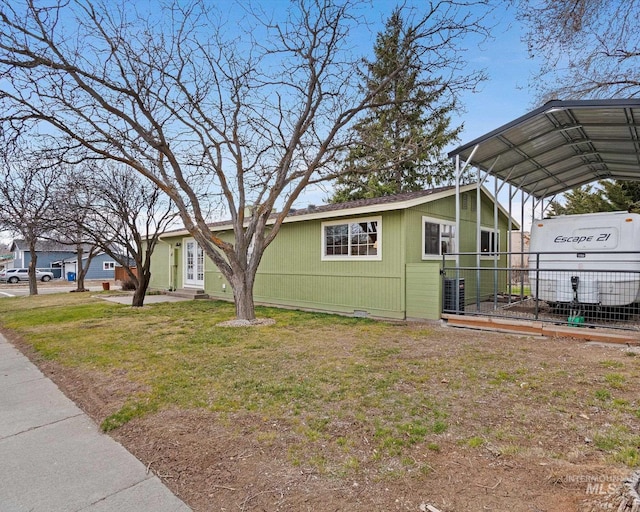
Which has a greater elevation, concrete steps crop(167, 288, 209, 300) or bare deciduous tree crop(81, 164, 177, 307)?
bare deciduous tree crop(81, 164, 177, 307)

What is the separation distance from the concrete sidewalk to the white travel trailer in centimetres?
623

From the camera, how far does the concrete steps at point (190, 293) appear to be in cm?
1402

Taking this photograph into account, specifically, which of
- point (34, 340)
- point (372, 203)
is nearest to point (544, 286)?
point (372, 203)

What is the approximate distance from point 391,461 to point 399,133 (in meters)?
18.5

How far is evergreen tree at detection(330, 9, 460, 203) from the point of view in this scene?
864 cm

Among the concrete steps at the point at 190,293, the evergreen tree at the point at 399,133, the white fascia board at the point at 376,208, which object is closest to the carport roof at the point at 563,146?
the white fascia board at the point at 376,208

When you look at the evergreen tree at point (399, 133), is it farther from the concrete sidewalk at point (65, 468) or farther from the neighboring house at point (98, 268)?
the neighboring house at point (98, 268)

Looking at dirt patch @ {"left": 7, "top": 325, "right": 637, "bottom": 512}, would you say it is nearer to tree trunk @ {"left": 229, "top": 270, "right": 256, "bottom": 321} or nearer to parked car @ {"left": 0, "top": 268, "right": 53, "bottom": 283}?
tree trunk @ {"left": 229, "top": 270, "right": 256, "bottom": 321}

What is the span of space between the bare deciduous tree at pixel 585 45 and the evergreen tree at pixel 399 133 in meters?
2.40

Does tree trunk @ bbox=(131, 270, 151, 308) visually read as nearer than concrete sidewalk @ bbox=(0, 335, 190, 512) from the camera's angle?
No

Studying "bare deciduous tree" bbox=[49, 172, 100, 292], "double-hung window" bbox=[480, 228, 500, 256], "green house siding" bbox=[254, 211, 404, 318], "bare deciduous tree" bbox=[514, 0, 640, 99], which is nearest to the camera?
"bare deciduous tree" bbox=[514, 0, 640, 99]

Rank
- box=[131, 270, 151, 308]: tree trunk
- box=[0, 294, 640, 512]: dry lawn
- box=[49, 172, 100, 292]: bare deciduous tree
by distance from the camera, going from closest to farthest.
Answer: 1. box=[0, 294, 640, 512]: dry lawn
2. box=[49, 172, 100, 292]: bare deciduous tree
3. box=[131, 270, 151, 308]: tree trunk

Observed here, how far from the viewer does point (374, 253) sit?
355 inches

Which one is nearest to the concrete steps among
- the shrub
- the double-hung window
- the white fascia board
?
the shrub
